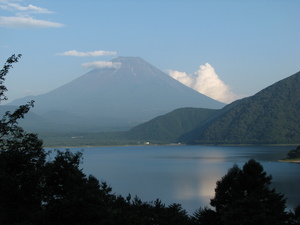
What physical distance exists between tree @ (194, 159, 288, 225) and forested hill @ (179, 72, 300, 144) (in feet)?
452

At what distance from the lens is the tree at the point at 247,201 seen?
18.1m

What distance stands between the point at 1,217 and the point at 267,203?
1054cm

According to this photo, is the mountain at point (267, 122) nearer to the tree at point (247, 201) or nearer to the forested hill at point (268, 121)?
the forested hill at point (268, 121)

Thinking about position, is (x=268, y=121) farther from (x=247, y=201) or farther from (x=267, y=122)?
(x=247, y=201)

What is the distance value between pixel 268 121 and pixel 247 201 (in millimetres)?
161674

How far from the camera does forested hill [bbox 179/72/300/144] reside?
16225cm

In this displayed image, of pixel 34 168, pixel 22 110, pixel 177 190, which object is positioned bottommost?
pixel 177 190

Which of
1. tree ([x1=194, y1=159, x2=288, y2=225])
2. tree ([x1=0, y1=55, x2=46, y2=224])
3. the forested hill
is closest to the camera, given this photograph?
tree ([x1=0, y1=55, x2=46, y2=224])

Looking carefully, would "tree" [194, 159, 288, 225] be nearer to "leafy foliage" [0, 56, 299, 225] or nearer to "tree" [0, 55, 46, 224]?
"leafy foliage" [0, 56, 299, 225]

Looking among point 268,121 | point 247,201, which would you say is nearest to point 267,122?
point 268,121

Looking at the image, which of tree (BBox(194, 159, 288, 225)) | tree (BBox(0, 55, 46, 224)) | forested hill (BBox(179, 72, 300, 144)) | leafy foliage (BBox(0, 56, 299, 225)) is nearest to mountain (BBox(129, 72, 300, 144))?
forested hill (BBox(179, 72, 300, 144))

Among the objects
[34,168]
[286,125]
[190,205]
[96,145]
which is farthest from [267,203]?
[96,145]

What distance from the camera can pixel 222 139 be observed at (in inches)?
7323

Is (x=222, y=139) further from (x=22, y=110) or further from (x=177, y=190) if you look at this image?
(x=22, y=110)
